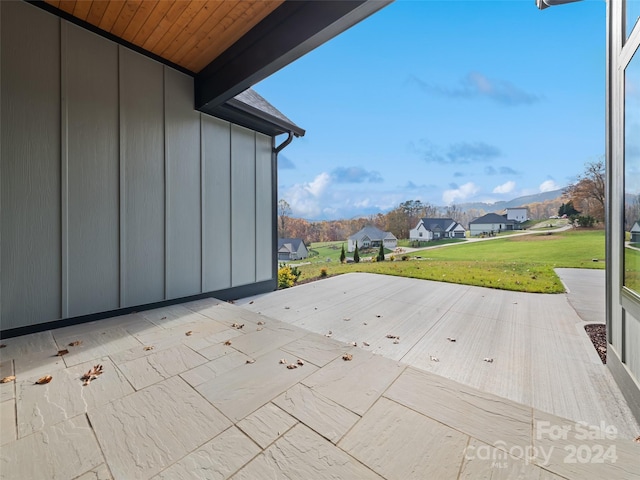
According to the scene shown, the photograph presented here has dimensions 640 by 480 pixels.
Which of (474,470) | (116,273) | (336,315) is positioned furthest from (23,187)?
(474,470)

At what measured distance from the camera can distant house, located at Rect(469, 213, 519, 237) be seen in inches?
223

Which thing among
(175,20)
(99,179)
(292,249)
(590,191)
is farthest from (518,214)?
(99,179)

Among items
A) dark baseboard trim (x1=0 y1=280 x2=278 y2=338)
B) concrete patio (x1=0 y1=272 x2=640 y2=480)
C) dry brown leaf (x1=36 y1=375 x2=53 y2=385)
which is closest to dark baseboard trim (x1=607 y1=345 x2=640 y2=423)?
concrete patio (x1=0 y1=272 x2=640 y2=480)

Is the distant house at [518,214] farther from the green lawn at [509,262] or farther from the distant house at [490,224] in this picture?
the green lawn at [509,262]

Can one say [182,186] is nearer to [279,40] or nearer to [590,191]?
[279,40]

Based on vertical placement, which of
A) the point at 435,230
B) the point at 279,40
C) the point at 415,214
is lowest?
the point at 435,230

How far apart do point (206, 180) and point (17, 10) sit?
2155mm

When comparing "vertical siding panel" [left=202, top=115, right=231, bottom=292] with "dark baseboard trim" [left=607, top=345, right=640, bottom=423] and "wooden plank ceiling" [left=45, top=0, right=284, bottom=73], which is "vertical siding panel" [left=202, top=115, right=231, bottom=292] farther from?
"dark baseboard trim" [left=607, top=345, right=640, bottom=423]

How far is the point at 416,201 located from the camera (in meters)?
6.80

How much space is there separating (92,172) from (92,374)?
82.7 inches

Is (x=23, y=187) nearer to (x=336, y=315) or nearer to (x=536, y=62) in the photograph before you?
(x=336, y=315)

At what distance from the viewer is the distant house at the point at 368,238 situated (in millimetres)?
7055

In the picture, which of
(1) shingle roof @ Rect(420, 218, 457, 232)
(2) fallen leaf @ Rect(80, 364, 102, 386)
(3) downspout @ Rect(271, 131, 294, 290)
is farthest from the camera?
(1) shingle roof @ Rect(420, 218, 457, 232)

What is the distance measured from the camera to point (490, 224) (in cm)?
589
